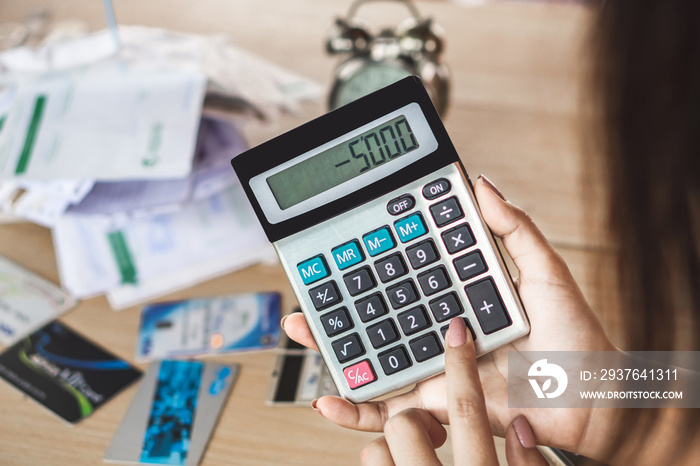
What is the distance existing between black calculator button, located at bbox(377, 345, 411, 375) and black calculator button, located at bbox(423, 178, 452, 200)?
0.42 ft

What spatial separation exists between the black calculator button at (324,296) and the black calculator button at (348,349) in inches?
1.3

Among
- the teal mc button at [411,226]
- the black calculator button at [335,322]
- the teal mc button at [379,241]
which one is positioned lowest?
the black calculator button at [335,322]

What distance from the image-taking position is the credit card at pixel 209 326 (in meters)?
0.64

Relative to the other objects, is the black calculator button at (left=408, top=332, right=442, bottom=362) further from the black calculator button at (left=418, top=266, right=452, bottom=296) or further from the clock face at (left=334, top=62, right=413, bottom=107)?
the clock face at (left=334, top=62, right=413, bottom=107)

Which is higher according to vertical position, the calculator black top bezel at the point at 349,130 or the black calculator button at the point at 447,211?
the calculator black top bezel at the point at 349,130

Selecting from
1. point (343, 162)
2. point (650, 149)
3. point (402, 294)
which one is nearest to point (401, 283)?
point (402, 294)

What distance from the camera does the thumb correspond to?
1.52 feet

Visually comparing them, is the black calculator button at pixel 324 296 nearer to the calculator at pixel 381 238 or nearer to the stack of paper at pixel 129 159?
the calculator at pixel 381 238

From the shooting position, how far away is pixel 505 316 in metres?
0.49

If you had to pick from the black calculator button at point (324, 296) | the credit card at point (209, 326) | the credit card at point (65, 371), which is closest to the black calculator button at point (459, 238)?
the black calculator button at point (324, 296)

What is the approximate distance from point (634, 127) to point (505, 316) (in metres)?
0.21

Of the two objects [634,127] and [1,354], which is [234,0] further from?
[634,127]

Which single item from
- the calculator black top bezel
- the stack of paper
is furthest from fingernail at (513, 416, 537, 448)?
the stack of paper

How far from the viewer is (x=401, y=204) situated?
510 mm
